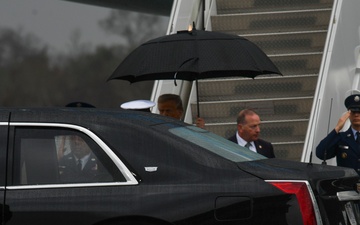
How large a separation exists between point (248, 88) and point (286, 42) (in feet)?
2.52

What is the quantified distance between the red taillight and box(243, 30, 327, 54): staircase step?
296 inches

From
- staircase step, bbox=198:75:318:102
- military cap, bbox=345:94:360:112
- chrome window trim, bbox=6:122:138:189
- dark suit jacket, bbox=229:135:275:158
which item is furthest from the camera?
staircase step, bbox=198:75:318:102

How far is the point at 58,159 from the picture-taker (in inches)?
299

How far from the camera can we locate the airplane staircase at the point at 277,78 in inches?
557

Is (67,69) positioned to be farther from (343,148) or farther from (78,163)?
(78,163)

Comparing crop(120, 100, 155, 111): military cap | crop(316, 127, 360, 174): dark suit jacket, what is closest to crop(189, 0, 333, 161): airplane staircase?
crop(120, 100, 155, 111): military cap

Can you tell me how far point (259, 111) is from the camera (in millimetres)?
14375

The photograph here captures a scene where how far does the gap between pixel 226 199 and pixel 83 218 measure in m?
Result: 0.82

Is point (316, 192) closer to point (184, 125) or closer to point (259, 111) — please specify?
point (184, 125)

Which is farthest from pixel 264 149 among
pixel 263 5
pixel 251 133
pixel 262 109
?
pixel 263 5

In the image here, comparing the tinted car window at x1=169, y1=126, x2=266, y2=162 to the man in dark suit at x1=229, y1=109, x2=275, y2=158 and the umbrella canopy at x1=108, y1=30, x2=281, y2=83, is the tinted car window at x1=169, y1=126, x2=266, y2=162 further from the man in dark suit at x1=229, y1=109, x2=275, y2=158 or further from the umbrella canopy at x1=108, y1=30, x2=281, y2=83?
the umbrella canopy at x1=108, y1=30, x2=281, y2=83

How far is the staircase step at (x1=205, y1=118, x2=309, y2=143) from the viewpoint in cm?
1410

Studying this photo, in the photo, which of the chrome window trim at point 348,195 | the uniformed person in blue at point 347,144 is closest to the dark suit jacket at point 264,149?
the uniformed person in blue at point 347,144

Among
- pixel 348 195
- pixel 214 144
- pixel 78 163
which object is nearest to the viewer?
pixel 78 163
